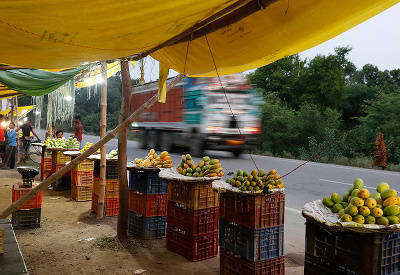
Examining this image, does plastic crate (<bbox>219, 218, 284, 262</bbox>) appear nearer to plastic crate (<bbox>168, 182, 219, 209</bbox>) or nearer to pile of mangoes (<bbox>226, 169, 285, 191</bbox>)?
pile of mangoes (<bbox>226, 169, 285, 191</bbox>)

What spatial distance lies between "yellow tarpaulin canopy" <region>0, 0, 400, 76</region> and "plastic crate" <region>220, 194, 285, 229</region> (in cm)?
178

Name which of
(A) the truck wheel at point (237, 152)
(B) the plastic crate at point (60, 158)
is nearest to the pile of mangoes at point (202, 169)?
(B) the plastic crate at point (60, 158)

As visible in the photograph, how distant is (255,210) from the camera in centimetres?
332

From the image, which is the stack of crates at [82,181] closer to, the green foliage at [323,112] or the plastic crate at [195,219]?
the plastic crate at [195,219]

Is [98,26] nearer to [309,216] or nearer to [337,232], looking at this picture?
[309,216]

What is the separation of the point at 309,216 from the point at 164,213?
116 inches

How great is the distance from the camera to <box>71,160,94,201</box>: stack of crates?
742 centimetres

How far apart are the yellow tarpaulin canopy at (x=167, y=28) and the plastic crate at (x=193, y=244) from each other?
2354mm

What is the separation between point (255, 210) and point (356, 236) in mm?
1115

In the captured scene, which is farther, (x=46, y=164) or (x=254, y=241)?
(x=46, y=164)

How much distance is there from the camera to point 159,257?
431 cm

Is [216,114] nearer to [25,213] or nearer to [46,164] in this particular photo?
[46,164]

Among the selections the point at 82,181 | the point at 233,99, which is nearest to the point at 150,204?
the point at 82,181

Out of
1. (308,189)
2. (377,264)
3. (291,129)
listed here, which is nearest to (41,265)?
(377,264)
